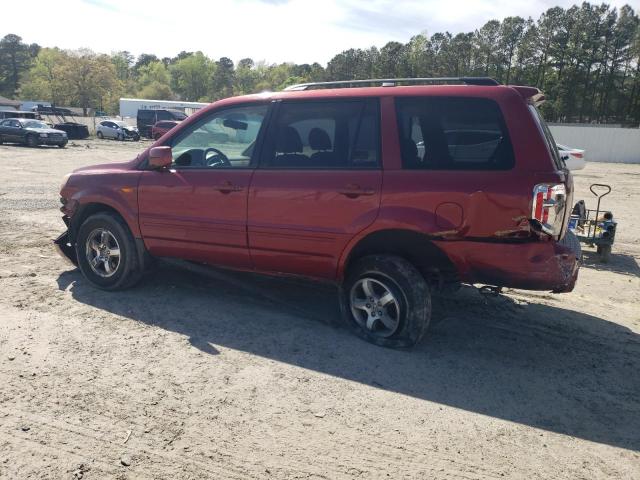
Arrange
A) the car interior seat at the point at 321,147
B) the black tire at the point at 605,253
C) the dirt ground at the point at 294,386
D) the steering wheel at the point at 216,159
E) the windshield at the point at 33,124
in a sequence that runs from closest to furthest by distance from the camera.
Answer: the dirt ground at the point at 294,386 < the car interior seat at the point at 321,147 < the steering wheel at the point at 216,159 < the black tire at the point at 605,253 < the windshield at the point at 33,124

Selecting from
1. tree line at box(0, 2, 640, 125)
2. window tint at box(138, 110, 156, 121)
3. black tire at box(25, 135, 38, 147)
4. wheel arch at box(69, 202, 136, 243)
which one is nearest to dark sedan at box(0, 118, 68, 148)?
black tire at box(25, 135, 38, 147)

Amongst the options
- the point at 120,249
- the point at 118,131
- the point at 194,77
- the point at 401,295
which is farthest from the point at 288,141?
the point at 194,77

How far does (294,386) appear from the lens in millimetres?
3812

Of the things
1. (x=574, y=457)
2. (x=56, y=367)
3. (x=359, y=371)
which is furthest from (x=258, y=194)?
(x=574, y=457)

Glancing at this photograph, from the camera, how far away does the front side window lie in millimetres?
5008

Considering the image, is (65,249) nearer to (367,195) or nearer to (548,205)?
(367,195)

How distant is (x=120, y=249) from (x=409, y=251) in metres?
2.94

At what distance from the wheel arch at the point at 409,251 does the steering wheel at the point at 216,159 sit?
4.86 feet

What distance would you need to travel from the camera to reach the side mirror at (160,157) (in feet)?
16.7

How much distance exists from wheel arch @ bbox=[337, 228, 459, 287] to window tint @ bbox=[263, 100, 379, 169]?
1.89ft

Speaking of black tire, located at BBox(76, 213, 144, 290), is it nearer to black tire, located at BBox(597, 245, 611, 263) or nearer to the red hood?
the red hood

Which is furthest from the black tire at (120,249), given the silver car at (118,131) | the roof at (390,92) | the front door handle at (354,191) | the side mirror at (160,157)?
the silver car at (118,131)

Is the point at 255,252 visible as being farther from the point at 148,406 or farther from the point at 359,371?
the point at 148,406

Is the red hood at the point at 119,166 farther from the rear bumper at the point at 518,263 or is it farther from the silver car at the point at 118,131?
the silver car at the point at 118,131
